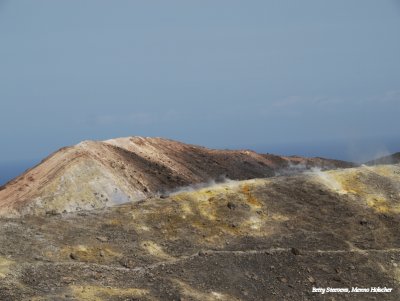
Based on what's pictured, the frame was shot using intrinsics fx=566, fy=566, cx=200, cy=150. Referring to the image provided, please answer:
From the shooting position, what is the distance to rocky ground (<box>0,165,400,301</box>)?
33.1 meters

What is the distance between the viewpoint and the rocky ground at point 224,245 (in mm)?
33125

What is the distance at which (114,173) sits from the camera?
→ 184 feet

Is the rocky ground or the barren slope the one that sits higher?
the barren slope

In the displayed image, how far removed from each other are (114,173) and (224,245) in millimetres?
19699

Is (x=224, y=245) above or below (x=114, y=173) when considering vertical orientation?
below

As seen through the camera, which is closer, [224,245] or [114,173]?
[224,245]

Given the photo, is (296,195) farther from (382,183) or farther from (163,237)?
(163,237)

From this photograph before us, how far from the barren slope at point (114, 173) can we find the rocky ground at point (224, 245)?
4106 mm

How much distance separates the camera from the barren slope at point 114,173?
50.1m

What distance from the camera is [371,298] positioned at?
3506 centimetres

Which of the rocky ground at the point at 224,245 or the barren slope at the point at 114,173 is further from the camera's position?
the barren slope at the point at 114,173

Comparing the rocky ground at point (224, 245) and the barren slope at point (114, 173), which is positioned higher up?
the barren slope at point (114, 173)

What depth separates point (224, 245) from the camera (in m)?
40.0

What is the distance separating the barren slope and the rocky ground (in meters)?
4.11
